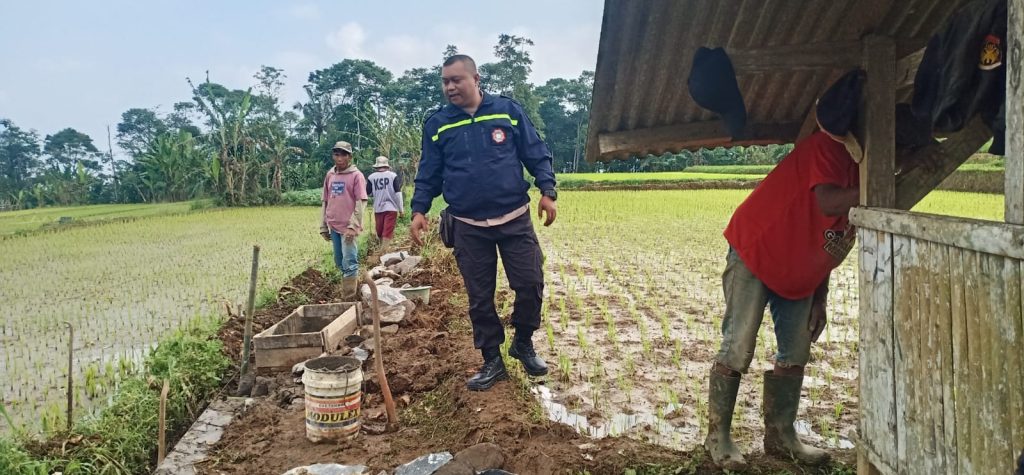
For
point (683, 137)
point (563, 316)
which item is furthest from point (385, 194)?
point (683, 137)

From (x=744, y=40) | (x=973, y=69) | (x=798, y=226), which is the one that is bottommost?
(x=798, y=226)

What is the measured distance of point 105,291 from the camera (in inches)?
308

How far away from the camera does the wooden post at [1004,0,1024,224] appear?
1.40 m

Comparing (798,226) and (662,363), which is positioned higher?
(798,226)

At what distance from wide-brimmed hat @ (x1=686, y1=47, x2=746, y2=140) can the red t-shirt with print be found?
31 centimetres

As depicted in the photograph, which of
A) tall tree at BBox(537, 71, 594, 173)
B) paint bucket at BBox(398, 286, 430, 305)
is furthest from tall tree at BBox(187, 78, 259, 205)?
tall tree at BBox(537, 71, 594, 173)

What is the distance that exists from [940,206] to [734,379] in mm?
11776

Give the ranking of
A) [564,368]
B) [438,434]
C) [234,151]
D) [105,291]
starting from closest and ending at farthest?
[438,434]
[564,368]
[105,291]
[234,151]

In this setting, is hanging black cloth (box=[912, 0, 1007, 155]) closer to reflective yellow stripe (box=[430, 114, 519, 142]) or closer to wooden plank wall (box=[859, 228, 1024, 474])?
wooden plank wall (box=[859, 228, 1024, 474])

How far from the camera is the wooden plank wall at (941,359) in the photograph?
1.47 meters

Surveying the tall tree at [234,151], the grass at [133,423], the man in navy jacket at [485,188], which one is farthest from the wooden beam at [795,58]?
the tall tree at [234,151]

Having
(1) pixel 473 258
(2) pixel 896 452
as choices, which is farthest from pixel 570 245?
(2) pixel 896 452

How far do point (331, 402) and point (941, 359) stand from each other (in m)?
2.45

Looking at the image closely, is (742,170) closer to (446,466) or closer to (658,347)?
(658,347)
